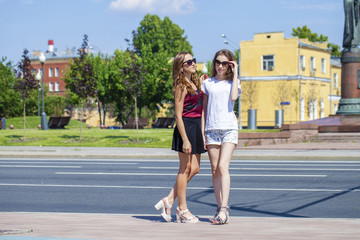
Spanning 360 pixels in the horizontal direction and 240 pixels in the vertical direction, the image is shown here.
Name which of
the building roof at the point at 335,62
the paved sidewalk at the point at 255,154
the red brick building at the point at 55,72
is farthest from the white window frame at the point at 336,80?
the paved sidewalk at the point at 255,154

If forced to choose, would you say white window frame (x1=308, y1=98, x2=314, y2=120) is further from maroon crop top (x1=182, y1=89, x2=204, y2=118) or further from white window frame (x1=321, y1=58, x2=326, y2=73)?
maroon crop top (x1=182, y1=89, x2=204, y2=118)

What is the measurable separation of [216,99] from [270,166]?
31.0 feet

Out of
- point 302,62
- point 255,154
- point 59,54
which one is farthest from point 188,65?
point 59,54

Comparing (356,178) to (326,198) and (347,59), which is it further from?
(347,59)

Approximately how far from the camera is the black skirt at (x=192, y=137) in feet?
21.2

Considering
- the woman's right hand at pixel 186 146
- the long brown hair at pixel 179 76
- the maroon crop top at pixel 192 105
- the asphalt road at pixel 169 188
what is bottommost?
the asphalt road at pixel 169 188

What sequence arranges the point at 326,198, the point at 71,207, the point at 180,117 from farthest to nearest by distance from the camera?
1. the point at 326,198
2. the point at 71,207
3. the point at 180,117

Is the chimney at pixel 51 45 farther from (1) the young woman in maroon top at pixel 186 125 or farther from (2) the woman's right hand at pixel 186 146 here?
(2) the woman's right hand at pixel 186 146

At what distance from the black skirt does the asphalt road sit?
1.54 meters

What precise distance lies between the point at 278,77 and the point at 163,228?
5430 centimetres

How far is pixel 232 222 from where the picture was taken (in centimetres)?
628

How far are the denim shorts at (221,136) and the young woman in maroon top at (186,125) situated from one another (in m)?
0.08

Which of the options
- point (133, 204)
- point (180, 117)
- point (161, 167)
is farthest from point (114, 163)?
point (180, 117)

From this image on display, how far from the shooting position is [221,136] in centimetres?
→ 651
